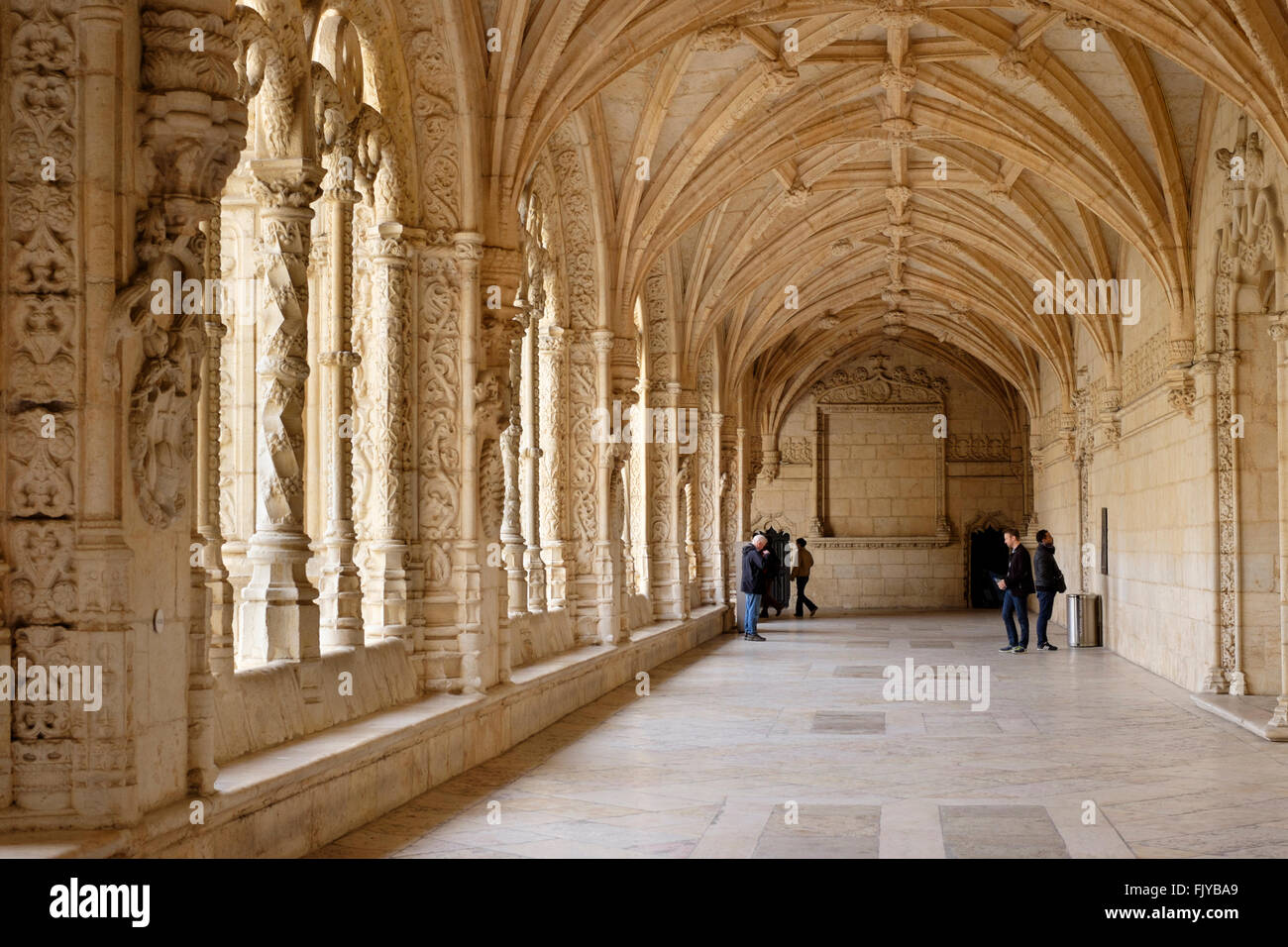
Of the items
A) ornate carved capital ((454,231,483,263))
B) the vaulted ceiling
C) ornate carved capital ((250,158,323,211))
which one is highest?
the vaulted ceiling

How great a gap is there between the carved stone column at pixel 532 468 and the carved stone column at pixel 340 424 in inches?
138

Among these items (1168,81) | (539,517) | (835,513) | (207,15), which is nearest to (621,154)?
(539,517)

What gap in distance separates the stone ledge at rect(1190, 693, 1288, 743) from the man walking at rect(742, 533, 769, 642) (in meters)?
6.48

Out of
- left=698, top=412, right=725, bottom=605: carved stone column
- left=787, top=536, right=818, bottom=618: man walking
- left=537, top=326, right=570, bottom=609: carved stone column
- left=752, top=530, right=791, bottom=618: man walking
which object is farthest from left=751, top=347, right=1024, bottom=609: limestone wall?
left=537, top=326, right=570, bottom=609: carved stone column

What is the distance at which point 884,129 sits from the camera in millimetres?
12859

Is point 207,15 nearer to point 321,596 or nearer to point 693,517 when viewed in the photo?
point 321,596

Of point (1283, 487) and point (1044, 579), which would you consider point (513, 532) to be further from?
point (1044, 579)

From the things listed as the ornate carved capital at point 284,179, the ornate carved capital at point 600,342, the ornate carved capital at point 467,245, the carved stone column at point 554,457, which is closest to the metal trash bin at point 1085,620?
the ornate carved capital at point 600,342

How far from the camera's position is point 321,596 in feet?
21.9

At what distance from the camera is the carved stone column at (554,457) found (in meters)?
11.1

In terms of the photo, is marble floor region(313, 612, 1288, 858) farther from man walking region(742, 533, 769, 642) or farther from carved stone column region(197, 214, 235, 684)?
man walking region(742, 533, 769, 642)

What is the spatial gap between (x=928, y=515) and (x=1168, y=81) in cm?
1583

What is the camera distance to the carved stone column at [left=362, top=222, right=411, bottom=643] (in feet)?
24.0

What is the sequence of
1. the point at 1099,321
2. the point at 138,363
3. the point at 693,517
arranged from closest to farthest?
1. the point at 138,363
2. the point at 1099,321
3. the point at 693,517
